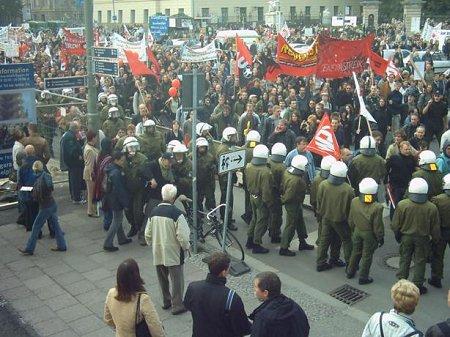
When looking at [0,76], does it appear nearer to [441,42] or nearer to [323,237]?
[323,237]

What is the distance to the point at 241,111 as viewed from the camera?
653 inches

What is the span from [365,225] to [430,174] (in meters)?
1.73

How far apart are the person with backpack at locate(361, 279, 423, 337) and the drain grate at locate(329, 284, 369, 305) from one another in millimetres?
3249

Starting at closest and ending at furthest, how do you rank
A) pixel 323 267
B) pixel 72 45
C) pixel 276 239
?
pixel 323 267
pixel 276 239
pixel 72 45

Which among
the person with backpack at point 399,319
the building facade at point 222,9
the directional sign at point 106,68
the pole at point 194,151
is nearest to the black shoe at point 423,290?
the pole at point 194,151

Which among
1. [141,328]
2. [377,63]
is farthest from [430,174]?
[377,63]

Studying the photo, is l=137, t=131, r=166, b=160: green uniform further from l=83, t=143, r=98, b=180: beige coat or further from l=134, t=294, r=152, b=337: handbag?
l=134, t=294, r=152, b=337: handbag

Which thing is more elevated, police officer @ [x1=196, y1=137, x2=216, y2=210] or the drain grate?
police officer @ [x1=196, y1=137, x2=216, y2=210]

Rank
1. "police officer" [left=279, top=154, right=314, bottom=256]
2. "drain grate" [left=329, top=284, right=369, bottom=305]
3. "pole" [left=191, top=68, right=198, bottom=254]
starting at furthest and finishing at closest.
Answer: "police officer" [left=279, top=154, right=314, bottom=256], "pole" [left=191, top=68, right=198, bottom=254], "drain grate" [left=329, top=284, right=369, bottom=305]

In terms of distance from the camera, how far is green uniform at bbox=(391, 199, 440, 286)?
8016mm

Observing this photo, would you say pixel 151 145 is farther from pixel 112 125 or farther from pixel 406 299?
pixel 406 299

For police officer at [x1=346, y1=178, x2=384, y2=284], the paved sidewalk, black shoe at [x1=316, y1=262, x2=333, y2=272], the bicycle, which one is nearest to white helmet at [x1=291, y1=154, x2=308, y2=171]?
police officer at [x1=346, y1=178, x2=384, y2=284]

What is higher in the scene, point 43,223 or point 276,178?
point 276,178

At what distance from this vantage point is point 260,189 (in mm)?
9672
